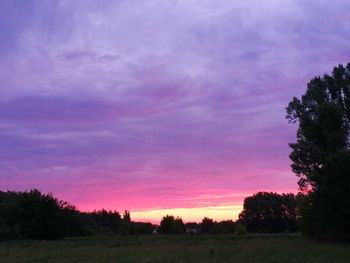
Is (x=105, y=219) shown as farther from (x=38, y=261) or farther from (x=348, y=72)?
(x=38, y=261)

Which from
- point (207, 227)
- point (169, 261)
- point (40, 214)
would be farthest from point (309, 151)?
point (207, 227)

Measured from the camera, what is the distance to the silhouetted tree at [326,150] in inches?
1906

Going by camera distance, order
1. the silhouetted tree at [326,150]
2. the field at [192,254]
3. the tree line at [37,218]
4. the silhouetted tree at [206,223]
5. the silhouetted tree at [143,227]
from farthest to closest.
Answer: the silhouetted tree at [206,223] < the silhouetted tree at [143,227] < the tree line at [37,218] < the silhouetted tree at [326,150] < the field at [192,254]

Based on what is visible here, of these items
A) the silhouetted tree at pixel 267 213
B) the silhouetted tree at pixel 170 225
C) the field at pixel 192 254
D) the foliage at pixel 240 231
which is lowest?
the field at pixel 192 254

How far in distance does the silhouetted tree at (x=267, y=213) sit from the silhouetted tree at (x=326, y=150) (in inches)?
3182

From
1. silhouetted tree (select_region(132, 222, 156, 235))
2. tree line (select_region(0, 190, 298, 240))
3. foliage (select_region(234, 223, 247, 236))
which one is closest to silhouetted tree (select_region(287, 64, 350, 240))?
foliage (select_region(234, 223, 247, 236))

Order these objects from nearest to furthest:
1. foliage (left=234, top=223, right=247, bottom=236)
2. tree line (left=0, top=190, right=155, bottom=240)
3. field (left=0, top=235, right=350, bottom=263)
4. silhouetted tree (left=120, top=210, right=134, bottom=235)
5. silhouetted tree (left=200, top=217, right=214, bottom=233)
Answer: field (left=0, top=235, right=350, bottom=263) → tree line (left=0, top=190, right=155, bottom=240) → foliage (left=234, top=223, right=247, bottom=236) → silhouetted tree (left=120, top=210, right=134, bottom=235) → silhouetted tree (left=200, top=217, right=214, bottom=233)

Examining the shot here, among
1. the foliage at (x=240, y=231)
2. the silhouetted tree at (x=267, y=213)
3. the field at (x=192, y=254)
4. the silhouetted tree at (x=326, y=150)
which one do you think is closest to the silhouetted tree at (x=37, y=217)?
the foliage at (x=240, y=231)

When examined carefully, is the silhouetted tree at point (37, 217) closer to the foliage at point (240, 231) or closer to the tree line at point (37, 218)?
the tree line at point (37, 218)

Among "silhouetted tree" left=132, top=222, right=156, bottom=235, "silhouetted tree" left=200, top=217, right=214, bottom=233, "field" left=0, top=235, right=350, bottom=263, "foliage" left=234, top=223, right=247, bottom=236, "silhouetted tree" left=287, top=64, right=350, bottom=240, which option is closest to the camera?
"field" left=0, top=235, right=350, bottom=263

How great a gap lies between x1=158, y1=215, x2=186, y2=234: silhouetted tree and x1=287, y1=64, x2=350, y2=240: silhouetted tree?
41460 millimetres

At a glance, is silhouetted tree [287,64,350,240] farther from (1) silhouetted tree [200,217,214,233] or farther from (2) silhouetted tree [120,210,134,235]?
(1) silhouetted tree [200,217,214,233]

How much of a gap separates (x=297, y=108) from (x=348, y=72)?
7119mm

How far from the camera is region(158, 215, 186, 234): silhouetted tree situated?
316ft
